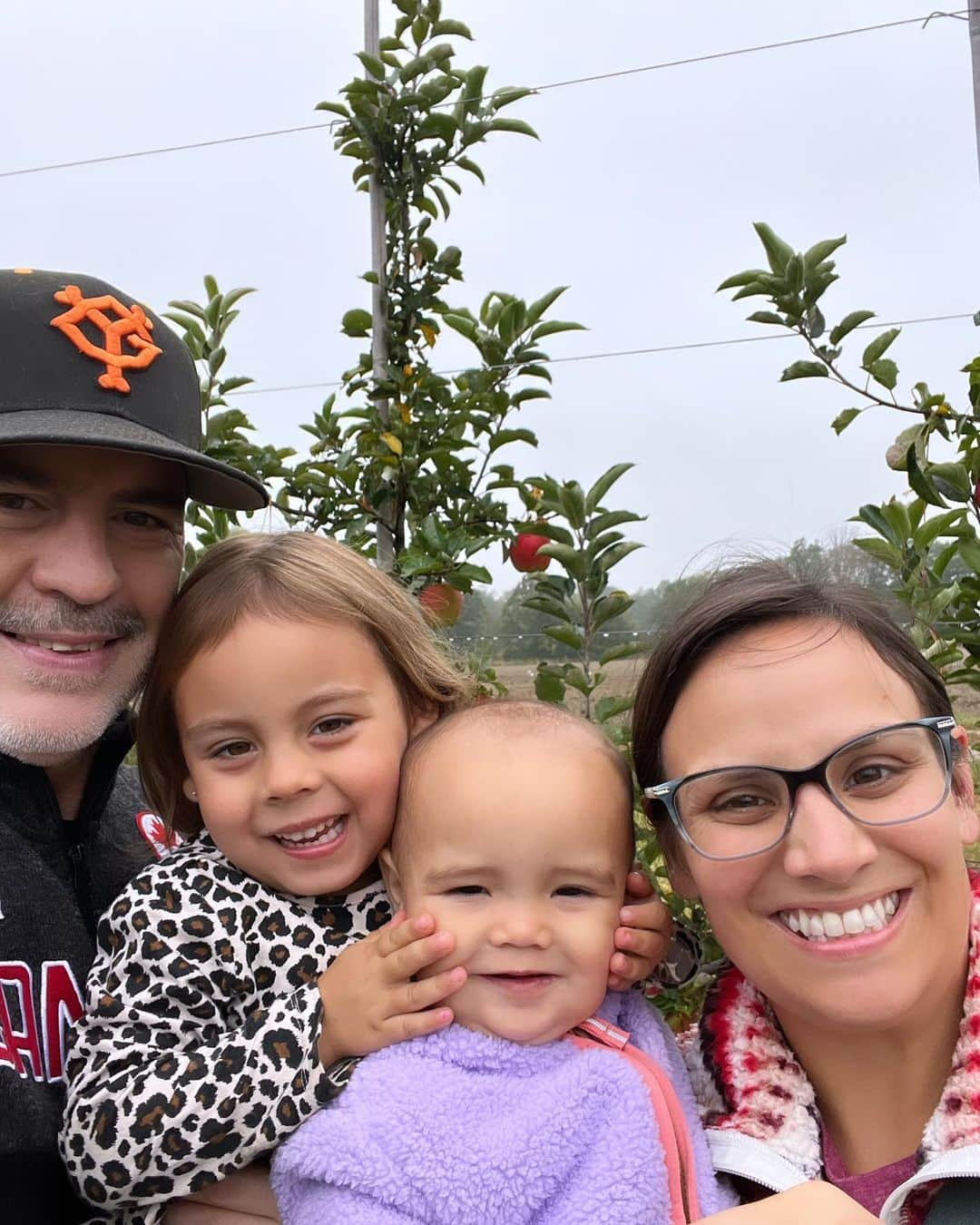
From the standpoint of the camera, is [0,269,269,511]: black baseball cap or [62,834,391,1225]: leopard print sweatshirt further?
[0,269,269,511]: black baseball cap

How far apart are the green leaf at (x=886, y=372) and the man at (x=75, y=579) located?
44.6 inches

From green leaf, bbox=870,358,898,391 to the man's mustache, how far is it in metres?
1.37

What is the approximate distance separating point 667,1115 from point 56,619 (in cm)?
107

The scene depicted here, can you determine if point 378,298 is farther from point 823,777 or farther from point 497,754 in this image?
point 823,777

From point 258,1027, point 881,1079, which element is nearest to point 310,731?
point 258,1027

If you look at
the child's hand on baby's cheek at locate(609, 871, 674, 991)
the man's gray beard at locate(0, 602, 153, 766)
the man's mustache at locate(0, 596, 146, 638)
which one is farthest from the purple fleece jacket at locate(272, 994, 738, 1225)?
the man's mustache at locate(0, 596, 146, 638)

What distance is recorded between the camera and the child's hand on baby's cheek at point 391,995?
1.30m

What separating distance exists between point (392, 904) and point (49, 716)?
22.2 inches

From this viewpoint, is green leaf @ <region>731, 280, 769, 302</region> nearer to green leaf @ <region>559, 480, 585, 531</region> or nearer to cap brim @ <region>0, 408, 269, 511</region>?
green leaf @ <region>559, 480, 585, 531</region>

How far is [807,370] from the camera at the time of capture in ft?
7.00

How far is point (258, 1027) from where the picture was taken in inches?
52.8

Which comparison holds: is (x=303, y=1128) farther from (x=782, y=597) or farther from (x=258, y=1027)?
(x=782, y=597)

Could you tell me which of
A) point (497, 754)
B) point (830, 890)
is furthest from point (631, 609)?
point (830, 890)

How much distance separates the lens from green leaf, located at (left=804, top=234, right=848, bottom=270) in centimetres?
203
